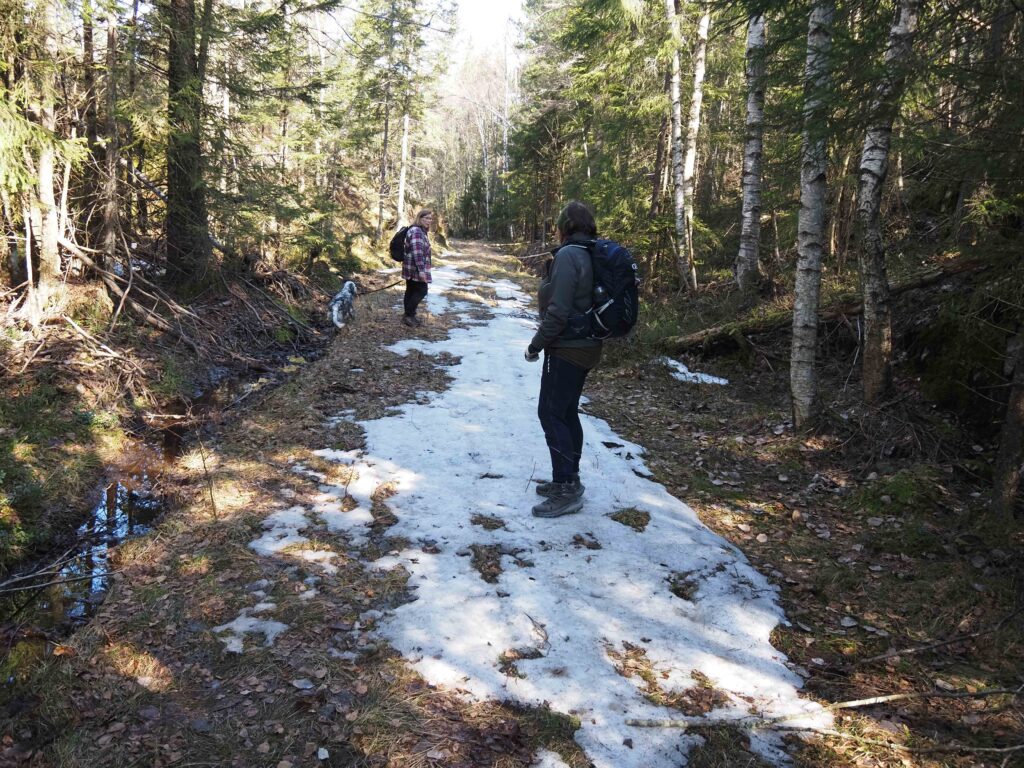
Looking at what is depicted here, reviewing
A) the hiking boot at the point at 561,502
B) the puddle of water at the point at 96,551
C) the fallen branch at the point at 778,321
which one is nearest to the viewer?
the puddle of water at the point at 96,551

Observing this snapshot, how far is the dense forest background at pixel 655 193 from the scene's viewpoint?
4.61 metres

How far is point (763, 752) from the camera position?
2.70m

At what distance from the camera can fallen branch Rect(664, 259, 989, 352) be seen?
22.2 feet

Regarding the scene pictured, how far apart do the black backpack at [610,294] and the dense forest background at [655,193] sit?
189 cm

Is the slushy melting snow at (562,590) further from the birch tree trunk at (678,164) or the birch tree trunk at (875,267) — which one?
the birch tree trunk at (678,164)

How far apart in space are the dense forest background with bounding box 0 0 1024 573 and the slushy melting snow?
7.89 ft

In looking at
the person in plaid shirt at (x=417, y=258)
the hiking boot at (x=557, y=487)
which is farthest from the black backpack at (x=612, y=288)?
the person in plaid shirt at (x=417, y=258)

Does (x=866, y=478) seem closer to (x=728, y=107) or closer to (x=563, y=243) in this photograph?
(x=563, y=243)

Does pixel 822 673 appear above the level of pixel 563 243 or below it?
below

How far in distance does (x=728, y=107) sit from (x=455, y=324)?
48.0 ft

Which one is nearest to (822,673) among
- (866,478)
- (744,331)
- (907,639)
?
(907,639)

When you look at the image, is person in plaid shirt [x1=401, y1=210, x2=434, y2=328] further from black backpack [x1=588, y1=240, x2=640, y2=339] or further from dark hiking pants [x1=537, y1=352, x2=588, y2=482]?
black backpack [x1=588, y1=240, x2=640, y2=339]

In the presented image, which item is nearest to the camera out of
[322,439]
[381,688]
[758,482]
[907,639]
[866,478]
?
[381,688]

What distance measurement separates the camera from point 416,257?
11273mm
